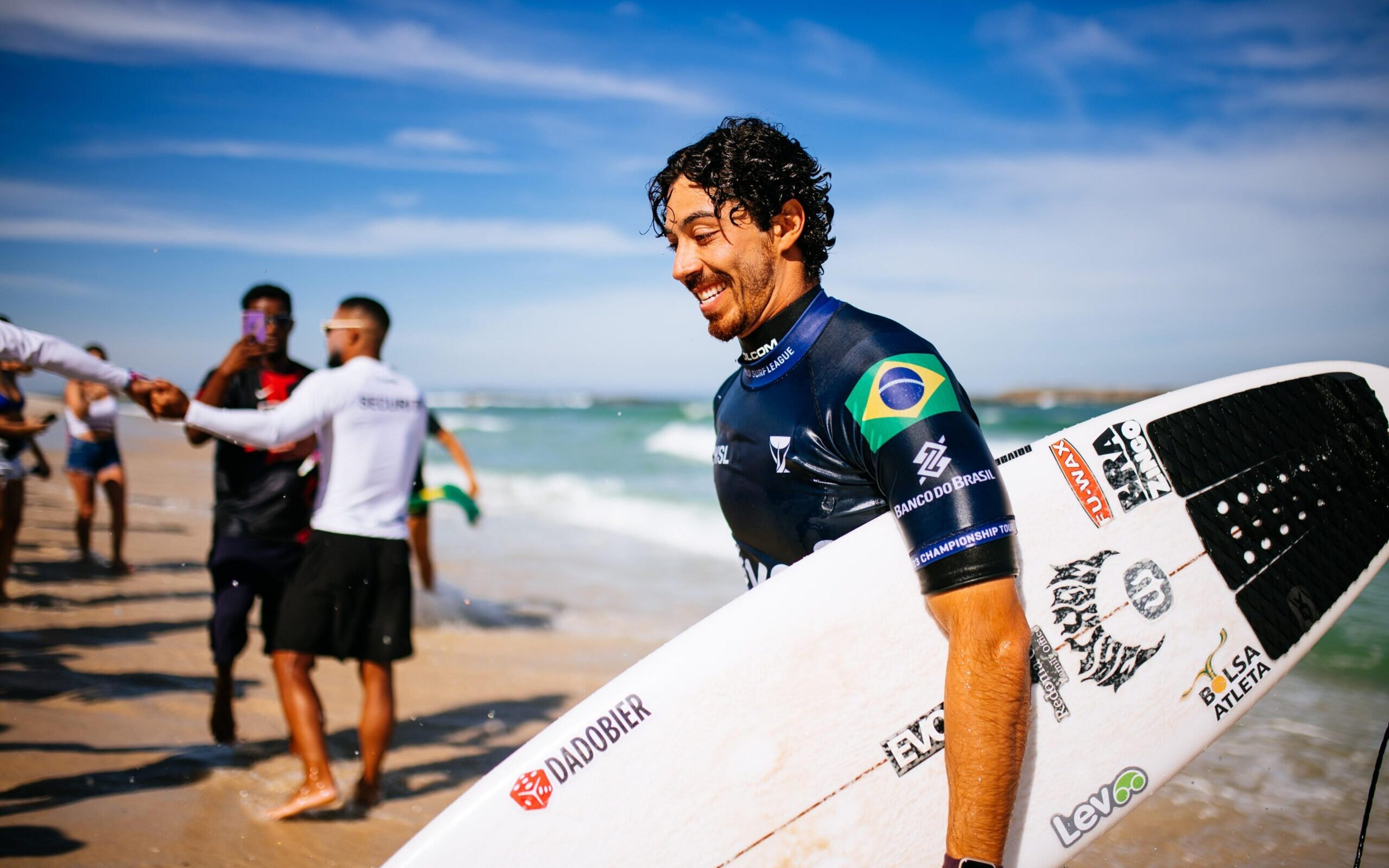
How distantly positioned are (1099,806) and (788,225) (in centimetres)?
143

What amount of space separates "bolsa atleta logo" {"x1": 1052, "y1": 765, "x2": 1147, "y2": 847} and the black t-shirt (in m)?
3.59

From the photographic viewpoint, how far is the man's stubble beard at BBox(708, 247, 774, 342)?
172 cm

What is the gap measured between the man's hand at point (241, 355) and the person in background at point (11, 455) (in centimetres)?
209

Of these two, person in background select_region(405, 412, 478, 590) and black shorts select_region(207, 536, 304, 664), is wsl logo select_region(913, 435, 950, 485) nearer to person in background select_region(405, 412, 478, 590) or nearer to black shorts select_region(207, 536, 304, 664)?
black shorts select_region(207, 536, 304, 664)

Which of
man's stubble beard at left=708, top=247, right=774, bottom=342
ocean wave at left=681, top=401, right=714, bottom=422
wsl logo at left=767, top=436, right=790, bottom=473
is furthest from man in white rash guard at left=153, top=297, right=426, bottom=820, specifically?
ocean wave at left=681, top=401, right=714, bottom=422

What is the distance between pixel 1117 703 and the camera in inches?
74.4

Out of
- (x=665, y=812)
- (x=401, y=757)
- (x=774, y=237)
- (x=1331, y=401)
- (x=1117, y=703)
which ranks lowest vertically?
(x=401, y=757)

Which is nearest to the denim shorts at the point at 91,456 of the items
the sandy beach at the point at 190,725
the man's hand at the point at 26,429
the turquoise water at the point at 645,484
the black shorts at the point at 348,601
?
the sandy beach at the point at 190,725

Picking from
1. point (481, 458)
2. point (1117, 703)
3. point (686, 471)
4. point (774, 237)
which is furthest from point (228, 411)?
point (481, 458)

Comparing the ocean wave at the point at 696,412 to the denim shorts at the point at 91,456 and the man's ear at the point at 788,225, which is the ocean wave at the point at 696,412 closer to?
the denim shorts at the point at 91,456

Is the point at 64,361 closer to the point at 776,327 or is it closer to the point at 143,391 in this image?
the point at 143,391

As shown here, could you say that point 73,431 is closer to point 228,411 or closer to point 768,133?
point 228,411

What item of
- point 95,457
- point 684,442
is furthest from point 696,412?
point 95,457

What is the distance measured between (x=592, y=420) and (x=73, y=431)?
36038 mm
